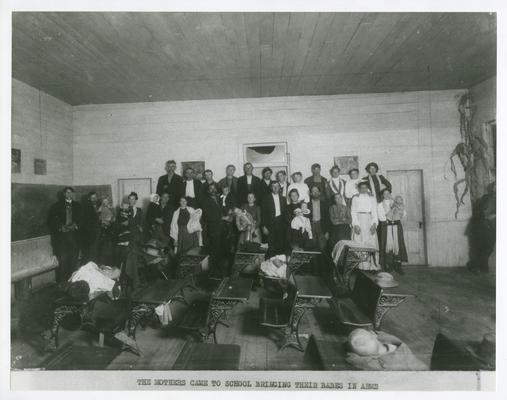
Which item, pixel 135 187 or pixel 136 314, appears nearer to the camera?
pixel 136 314

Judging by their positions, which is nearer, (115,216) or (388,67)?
(388,67)

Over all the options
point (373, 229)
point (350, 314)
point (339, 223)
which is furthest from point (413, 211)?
point (350, 314)

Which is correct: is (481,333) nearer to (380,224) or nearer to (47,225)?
(380,224)

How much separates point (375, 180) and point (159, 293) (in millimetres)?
4890

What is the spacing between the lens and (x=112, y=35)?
3572 millimetres

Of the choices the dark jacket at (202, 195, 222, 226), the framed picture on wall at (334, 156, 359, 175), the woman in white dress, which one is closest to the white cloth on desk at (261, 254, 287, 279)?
the dark jacket at (202, 195, 222, 226)

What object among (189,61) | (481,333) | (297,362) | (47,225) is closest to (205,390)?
(297,362)

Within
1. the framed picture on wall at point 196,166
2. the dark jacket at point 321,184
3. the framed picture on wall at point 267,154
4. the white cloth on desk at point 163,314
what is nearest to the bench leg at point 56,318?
the white cloth on desk at point 163,314

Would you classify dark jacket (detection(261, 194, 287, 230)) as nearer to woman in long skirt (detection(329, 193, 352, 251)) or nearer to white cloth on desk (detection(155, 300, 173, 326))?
woman in long skirt (detection(329, 193, 352, 251))

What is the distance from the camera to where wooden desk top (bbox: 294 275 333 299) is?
311 cm

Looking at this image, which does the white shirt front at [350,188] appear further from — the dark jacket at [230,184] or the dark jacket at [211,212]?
the dark jacket at [211,212]

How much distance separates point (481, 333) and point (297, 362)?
240 cm

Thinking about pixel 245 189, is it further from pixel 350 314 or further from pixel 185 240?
pixel 350 314

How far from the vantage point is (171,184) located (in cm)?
610
